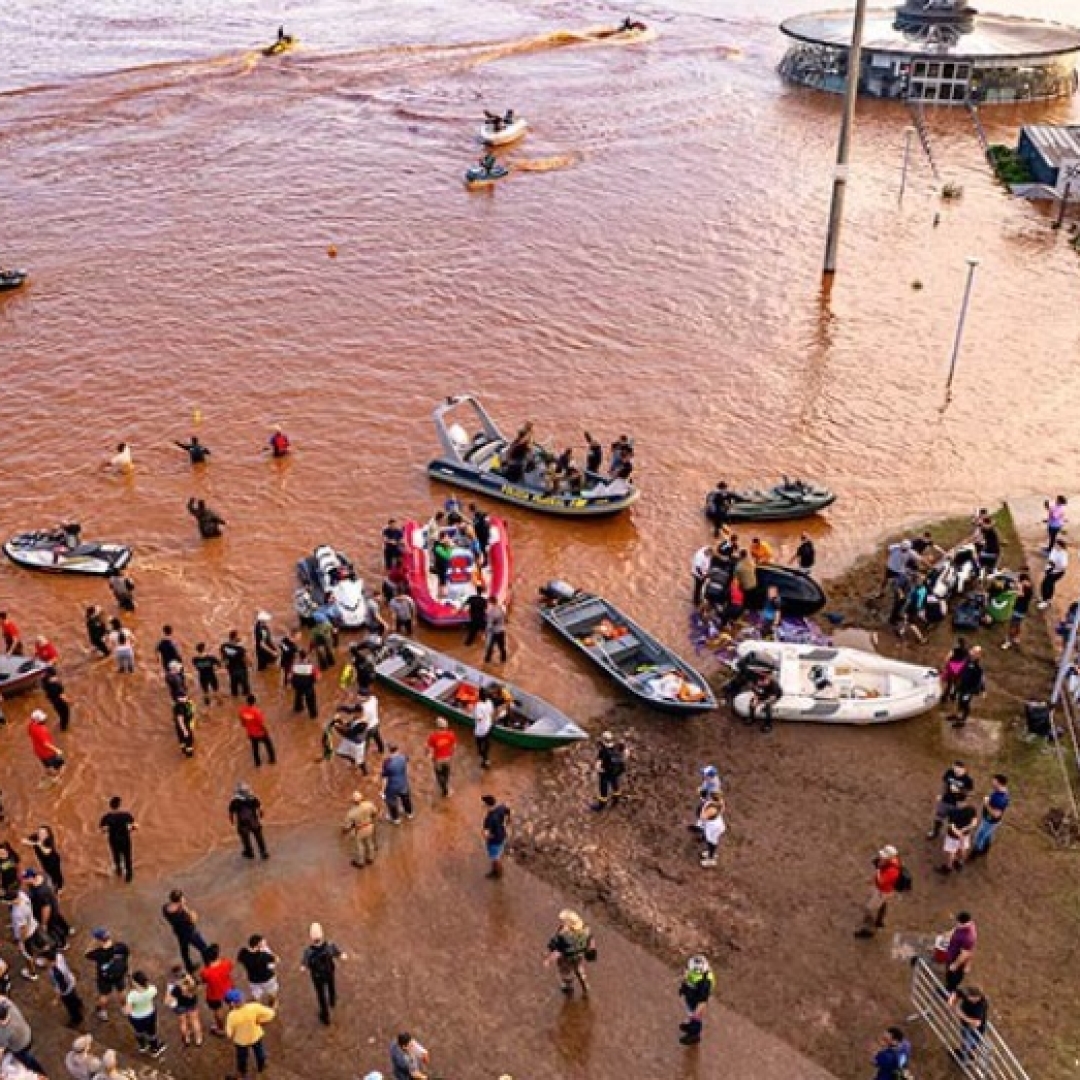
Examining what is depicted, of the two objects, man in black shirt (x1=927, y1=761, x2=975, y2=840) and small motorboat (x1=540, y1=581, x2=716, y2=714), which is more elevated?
man in black shirt (x1=927, y1=761, x2=975, y2=840)

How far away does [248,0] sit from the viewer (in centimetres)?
7806

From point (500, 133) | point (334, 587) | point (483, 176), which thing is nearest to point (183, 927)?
point (334, 587)

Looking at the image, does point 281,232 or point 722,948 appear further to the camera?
point 281,232

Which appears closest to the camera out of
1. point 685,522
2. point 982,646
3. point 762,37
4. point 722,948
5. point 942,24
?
point 722,948

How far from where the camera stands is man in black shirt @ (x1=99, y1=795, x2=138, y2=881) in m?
15.3

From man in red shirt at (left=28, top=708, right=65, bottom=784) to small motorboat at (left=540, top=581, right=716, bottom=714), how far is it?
869 centimetres

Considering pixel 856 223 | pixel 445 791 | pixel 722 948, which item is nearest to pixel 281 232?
pixel 856 223

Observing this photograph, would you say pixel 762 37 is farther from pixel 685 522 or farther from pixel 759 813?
pixel 759 813

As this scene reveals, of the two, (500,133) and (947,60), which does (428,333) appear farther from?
(947,60)

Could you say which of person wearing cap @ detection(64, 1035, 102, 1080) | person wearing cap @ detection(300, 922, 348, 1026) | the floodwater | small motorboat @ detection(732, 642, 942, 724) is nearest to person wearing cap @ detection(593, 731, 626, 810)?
the floodwater

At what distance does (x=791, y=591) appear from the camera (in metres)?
21.2

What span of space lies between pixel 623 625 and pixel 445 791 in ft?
17.1

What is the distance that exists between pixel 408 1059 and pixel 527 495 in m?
14.3

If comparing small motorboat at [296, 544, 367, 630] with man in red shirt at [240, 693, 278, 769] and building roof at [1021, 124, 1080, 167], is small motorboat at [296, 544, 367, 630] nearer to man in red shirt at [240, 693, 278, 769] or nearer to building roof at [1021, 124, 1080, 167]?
man in red shirt at [240, 693, 278, 769]
